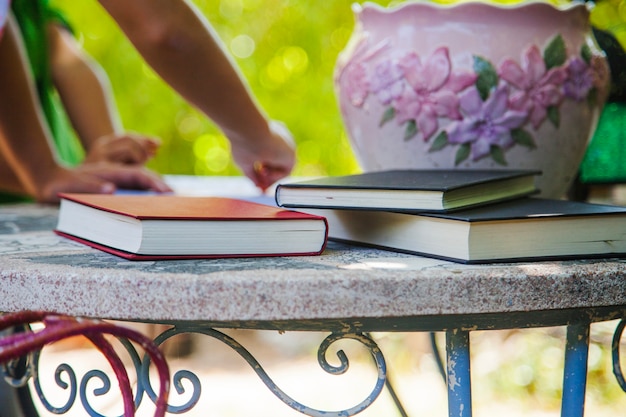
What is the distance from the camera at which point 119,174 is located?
1.18 m

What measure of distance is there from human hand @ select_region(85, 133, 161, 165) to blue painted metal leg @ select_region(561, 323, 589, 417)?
0.92m

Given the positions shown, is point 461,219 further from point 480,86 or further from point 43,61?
point 43,61

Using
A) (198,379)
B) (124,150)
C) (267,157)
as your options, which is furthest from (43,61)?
(198,379)

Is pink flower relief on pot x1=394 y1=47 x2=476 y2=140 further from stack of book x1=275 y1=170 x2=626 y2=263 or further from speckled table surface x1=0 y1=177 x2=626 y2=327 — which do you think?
speckled table surface x1=0 y1=177 x2=626 y2=327

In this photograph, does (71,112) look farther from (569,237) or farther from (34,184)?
(569,237)

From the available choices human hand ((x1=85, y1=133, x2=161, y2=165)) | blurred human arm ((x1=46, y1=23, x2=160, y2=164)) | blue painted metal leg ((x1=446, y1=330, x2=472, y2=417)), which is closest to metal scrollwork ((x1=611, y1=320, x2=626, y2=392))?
blue painted metal leg ((x1=446, y1=330, x2=472, y2=417))

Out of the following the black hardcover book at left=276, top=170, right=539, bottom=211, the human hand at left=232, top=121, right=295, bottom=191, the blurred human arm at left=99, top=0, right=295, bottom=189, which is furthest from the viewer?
the human hand at left=232, top=121, right=295, bottom=191

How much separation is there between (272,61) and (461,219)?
330 centimetres

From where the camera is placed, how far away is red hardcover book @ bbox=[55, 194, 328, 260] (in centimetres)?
55

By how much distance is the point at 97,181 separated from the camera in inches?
43.3

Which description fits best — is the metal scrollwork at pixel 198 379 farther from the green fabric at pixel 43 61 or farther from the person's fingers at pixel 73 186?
the green fabric at pixel 43 61

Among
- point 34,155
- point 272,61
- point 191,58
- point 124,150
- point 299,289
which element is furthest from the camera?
point 272,61

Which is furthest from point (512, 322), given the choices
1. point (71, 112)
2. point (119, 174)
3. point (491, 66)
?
point (71, 112)

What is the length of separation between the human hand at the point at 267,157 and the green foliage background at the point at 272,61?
8.38ft
